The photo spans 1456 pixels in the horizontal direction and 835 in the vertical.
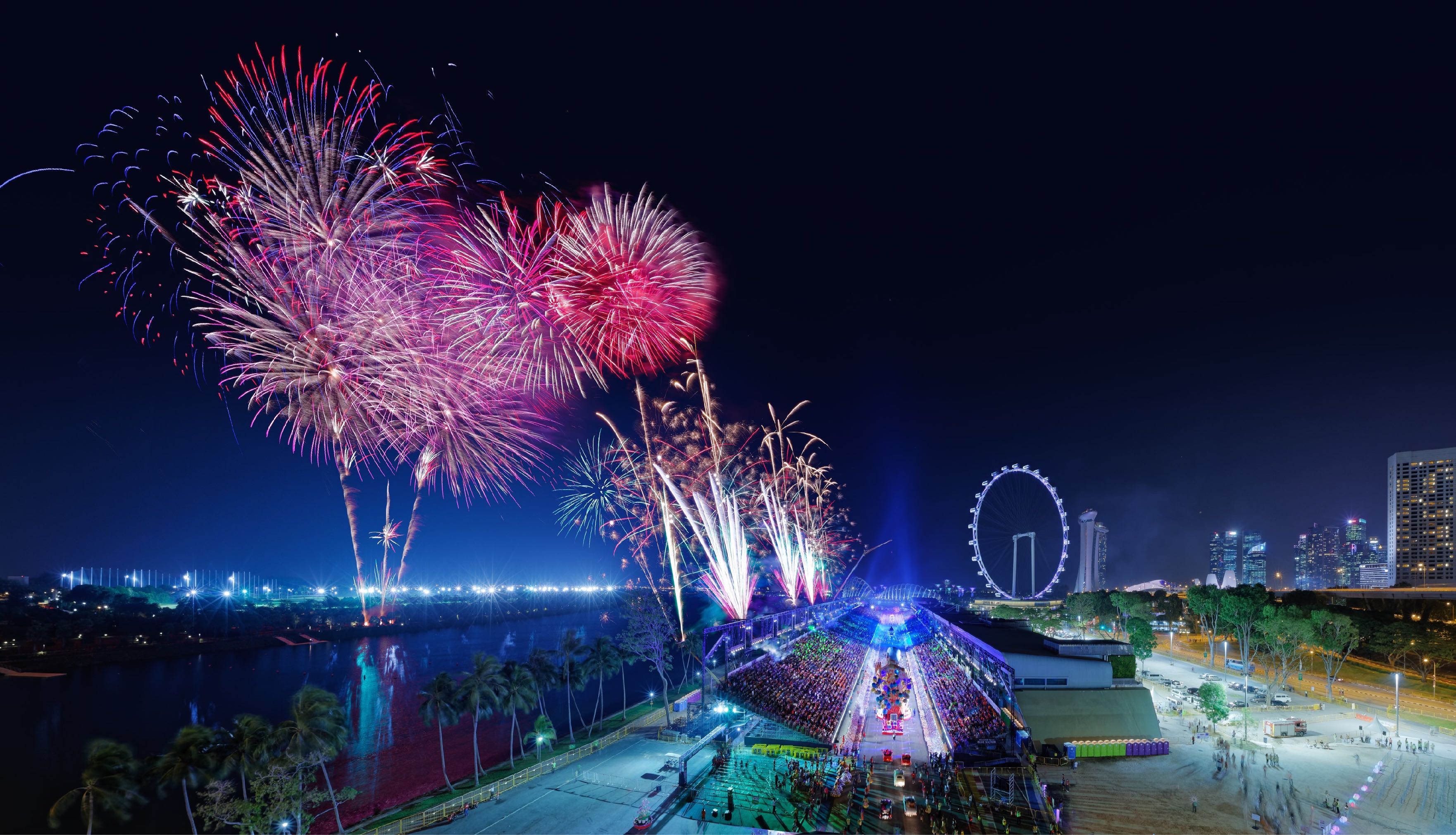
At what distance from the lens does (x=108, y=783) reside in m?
22.4

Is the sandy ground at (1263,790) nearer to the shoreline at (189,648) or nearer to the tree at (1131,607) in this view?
the tree at (1131,607)

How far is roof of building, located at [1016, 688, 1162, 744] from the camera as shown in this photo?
28516 millimetres

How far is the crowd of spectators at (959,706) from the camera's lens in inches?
1133

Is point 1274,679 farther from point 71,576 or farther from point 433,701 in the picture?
point 71,576

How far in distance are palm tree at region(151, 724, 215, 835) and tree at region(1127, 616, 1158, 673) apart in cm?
5095

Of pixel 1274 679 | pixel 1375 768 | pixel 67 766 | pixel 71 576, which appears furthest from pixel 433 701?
pixel 71 576

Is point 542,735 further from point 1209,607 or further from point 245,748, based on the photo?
point 1209,607

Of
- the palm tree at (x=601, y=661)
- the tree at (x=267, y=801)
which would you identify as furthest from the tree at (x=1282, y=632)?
the tree at (x=267, y=801)

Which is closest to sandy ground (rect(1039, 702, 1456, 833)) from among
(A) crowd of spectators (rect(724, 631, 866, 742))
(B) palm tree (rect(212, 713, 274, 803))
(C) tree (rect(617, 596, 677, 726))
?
(A) crowd of spectators (rect(724, 631, 866, 742))

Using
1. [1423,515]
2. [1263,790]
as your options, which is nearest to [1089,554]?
[1423,515]

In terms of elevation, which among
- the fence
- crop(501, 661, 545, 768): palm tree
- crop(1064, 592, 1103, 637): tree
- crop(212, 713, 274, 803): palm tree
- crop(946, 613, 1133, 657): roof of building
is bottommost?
crop(1064, 592, 1103, 637): tree

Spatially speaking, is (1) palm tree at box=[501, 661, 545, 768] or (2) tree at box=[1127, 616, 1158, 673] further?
(2) tree at box=[1127, 616, 1158, 673]

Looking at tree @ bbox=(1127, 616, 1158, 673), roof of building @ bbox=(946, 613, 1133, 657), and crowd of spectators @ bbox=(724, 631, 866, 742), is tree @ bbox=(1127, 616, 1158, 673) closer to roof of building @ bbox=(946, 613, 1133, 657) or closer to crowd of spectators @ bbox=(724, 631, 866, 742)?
roof of building @ bbox=(946, 613, 1133, 657)

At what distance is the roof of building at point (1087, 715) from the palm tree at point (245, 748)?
28098 mm
